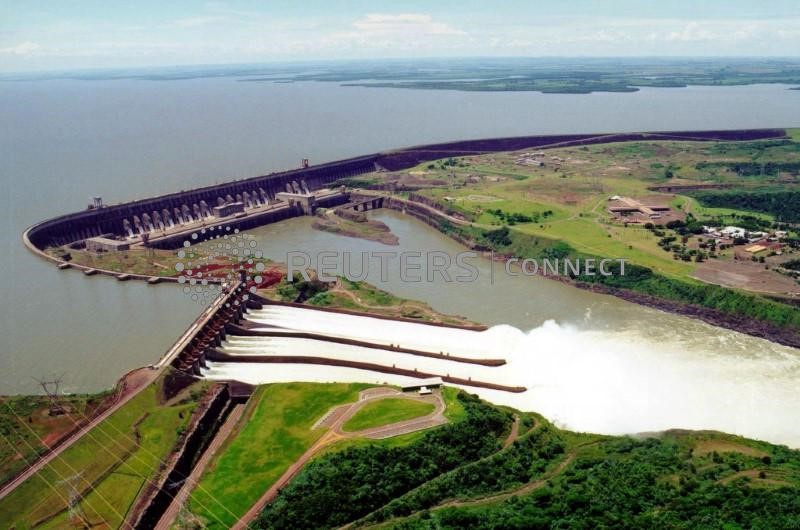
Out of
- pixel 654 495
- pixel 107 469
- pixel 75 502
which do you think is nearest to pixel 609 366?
pixel 654 495

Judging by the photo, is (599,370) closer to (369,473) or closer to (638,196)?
(369,473)

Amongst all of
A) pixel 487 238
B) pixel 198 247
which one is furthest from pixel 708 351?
pixel 198 247

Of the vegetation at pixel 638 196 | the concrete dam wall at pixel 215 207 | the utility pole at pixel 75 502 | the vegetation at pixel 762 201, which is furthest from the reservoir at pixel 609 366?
the vegetation at pixel 762 201

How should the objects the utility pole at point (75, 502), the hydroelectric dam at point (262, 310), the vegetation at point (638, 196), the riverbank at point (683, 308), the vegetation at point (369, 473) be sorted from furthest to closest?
the vegetation at point (638, 196) → the riverbank at point (683, 308) → the hydroelectric dam at point (262, 310) → the vegetation at point (369, 473) → the utility pole at point (75, 502)

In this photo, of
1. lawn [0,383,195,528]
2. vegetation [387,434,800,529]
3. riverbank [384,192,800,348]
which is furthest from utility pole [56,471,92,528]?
riverbank [384,192,800,348]

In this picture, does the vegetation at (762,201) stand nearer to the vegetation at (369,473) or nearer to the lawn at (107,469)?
the vegetation at (369,473)
